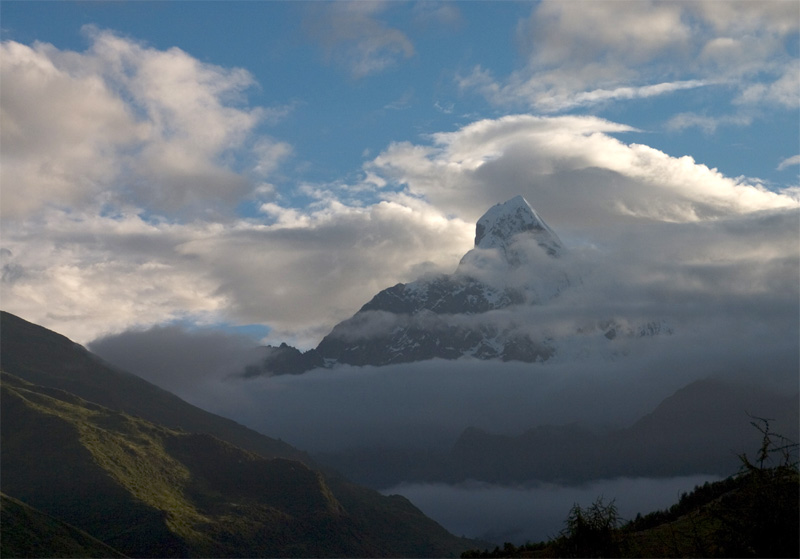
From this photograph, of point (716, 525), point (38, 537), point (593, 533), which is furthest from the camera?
point (38, 537)

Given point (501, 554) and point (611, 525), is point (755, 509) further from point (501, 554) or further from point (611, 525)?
point (501, 554)

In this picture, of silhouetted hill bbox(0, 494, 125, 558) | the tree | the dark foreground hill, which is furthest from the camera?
silhouetted hill bbox(0, 494, 125, 558)

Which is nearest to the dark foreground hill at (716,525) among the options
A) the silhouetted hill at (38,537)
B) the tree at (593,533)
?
the tree at (593,533)

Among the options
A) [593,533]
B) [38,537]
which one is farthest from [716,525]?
[38,537]

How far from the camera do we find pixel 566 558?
128ft

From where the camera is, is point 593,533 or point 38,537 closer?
point 593,533

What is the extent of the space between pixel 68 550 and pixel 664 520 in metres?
151

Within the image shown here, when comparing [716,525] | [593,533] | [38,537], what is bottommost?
[38,537]

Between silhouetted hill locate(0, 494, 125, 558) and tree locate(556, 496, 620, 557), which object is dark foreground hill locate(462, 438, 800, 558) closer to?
tree locate(556, 496, 620, 557)

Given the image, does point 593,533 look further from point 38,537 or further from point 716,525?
point 38,537

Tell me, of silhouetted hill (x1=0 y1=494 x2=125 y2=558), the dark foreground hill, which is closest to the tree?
the dark foreground hill

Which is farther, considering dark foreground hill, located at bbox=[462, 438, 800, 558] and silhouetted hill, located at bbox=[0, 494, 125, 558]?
silhouetted hill, located at bbox=[0, 494, 125, 558]

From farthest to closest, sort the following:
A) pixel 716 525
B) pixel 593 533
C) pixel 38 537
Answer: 1. pixel 38 537
2. pixel 716 525
3. pixel 593 533

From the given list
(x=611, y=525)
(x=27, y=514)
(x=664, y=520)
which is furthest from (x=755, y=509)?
(x=27, y=514)
